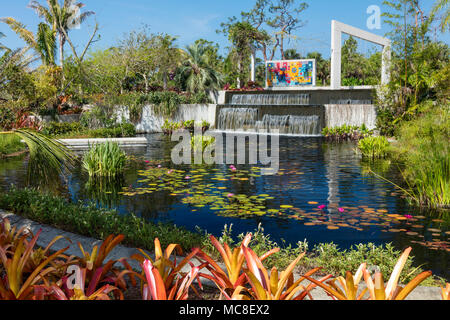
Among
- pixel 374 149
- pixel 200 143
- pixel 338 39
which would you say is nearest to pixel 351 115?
pixel 374 149

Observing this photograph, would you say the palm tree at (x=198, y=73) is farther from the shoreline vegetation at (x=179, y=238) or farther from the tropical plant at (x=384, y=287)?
the tropical plant at (x=384, y=287)

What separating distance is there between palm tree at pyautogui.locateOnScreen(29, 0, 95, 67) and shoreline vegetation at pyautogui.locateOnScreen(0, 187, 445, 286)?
31.5 meters

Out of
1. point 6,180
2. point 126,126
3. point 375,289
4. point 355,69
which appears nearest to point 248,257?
point 375,289

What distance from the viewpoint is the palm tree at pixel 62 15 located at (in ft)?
111

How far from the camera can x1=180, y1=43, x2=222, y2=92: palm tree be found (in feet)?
88.6

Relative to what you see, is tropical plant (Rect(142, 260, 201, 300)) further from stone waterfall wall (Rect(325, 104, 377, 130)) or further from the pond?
stone waterfall wall (Rect(325, 104, 377, 130))

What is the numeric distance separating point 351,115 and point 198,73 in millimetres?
12346

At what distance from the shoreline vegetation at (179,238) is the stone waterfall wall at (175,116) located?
1707 cm

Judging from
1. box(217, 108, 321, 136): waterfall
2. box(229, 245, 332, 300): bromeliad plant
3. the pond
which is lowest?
the pond

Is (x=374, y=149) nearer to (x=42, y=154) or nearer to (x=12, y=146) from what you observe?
(x=42, y=154)

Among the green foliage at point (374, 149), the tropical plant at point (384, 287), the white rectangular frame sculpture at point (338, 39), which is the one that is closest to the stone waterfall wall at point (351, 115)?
the green foliage at point (374, 149)

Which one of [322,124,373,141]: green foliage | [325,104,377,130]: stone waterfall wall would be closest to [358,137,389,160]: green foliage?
[322,124,373,141]: green foliage

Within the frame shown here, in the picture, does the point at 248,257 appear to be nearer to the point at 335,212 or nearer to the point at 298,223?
the point at 298,223
